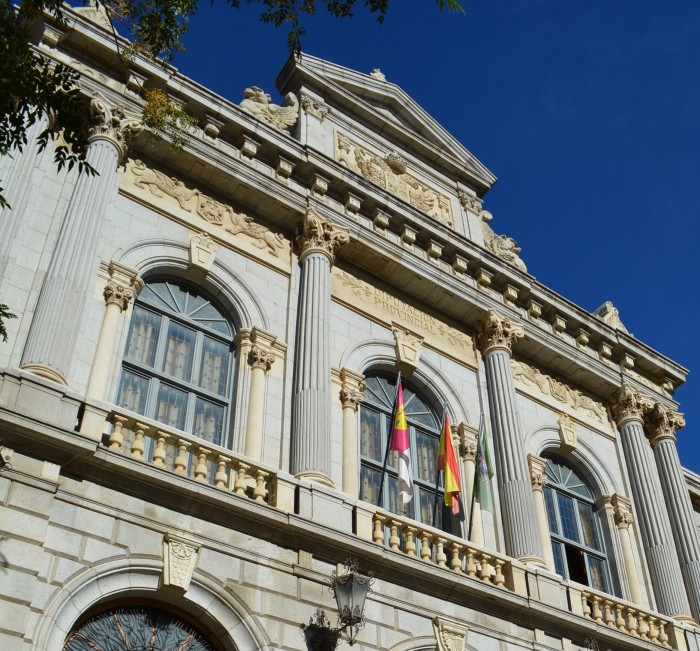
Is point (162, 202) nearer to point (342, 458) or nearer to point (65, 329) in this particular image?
point (65, 329)

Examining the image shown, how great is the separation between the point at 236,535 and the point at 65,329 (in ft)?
12.2

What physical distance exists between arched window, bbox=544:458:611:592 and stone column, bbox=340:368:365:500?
514cm

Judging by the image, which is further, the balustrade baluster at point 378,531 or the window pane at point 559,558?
the window pane at point 559,558

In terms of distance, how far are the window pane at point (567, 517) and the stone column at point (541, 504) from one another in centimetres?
64

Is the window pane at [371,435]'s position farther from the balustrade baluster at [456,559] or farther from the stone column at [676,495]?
the stone column at [676,495]

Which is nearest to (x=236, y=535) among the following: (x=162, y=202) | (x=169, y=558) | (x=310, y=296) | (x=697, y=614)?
(x=169, y=558)

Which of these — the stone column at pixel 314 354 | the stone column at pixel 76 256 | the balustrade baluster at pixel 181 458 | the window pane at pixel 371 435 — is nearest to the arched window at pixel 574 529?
the window pane at pixel 371 435

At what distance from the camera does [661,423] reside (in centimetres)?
2289

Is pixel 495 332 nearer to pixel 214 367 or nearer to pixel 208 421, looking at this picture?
pixel 214 367

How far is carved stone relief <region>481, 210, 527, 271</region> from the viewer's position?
23.7 metres

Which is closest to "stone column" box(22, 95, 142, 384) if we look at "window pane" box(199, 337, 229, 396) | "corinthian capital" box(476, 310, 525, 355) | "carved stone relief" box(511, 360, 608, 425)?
"window pane" box(199, 337, 229, 396)

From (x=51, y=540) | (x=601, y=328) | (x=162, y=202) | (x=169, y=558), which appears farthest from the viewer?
(x=601, y=328)

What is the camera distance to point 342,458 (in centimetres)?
1653

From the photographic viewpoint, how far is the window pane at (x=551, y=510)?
776 inches
